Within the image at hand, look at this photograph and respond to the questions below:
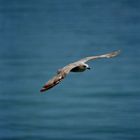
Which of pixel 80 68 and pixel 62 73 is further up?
pixel 80 68

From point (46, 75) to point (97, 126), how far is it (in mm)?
3787

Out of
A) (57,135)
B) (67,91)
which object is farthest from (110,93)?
(57,135)

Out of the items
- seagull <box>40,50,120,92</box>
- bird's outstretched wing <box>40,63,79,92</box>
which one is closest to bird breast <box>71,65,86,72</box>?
seagull <box>40,50,120,92</box>

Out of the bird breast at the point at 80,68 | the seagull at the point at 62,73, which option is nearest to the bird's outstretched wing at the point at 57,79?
the seagull at the point at 62,73

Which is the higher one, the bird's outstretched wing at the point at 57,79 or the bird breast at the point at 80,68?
the bird breast at the point at 80,68

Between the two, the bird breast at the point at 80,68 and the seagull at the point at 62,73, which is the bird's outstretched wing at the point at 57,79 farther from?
the bird breast at the point at 80,68

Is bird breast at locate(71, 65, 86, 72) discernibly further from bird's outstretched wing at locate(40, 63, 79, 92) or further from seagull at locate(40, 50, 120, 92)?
bird's outstretched wing at locate(40, 63, 79, 92)

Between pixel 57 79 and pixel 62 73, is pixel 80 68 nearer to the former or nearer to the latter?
pixel 62 73

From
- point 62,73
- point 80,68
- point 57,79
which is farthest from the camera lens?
point 80,68

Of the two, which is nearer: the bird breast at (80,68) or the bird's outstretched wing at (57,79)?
the bird's outstretched wing at (57,79)

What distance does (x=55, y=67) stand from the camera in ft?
70.9

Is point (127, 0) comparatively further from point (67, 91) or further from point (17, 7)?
point (67, 91)

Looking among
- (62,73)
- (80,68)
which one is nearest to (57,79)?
(62,73)

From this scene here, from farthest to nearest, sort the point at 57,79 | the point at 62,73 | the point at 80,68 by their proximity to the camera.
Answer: the point at 80,68 < the point at 62,73 < the point at 57,79
